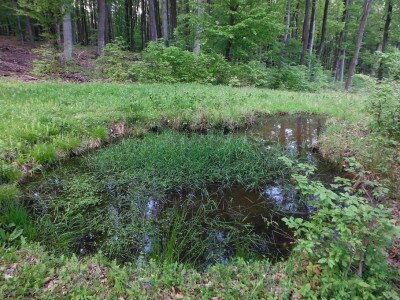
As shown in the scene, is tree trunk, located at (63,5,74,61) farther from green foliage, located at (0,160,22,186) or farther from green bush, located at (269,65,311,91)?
green foliage, located at (0,160,22,186)

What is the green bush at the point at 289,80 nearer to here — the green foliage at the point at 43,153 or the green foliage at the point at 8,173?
the green foliage at the point at 43,153

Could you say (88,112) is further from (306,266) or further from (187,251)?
(306,266)

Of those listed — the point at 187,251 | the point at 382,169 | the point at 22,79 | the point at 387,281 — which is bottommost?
the point at 187,251

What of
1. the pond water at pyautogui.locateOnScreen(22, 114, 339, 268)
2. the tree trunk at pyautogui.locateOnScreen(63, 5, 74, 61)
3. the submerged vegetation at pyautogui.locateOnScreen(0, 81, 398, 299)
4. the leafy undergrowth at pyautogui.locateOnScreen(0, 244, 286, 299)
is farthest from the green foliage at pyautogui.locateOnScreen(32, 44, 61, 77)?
the leafy undergrowth at pyautogui.locateOnScreen(0, 244, 286, 299)

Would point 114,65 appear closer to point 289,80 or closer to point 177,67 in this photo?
point 177,67

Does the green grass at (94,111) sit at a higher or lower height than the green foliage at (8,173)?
higher

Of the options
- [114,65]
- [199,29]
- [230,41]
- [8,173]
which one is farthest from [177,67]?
[8,173]

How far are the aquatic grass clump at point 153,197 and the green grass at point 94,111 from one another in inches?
31.3

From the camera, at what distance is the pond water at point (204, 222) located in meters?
3.63

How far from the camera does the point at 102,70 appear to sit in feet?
52.0

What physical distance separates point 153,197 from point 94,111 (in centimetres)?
448

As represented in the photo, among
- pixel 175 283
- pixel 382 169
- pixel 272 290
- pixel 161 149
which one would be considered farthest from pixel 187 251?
pixel 382 169

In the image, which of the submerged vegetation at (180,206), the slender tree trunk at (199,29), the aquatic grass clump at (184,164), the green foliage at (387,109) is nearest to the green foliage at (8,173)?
the submerged vegetation at (180,206)

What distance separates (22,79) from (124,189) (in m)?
10.6
